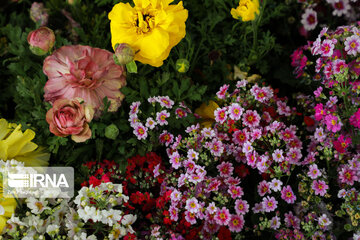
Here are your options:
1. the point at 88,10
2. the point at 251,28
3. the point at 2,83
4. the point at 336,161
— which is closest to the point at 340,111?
the point at 336,161

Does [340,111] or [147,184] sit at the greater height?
[340,111]

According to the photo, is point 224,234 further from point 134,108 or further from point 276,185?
point 134,108

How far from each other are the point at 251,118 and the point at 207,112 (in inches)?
7.0

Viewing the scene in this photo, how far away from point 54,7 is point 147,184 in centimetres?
67

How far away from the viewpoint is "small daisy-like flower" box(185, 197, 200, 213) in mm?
979

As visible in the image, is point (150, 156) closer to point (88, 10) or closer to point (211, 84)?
point (211, 84)

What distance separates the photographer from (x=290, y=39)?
4.77ft

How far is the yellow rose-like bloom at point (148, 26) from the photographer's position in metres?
0.95

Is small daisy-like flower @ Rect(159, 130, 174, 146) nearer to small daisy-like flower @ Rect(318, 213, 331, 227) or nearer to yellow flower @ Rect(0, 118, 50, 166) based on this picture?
yellow flower @ Rect(0, 118, 50, 166)

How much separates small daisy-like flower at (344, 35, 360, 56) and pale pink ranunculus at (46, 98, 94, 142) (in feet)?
2.17

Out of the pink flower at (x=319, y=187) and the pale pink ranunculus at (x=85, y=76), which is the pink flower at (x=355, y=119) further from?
the pale pink ranunculus at (x=85, y=76)

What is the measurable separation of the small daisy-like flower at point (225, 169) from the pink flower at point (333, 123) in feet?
0.89

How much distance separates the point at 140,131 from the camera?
1062 millimetres

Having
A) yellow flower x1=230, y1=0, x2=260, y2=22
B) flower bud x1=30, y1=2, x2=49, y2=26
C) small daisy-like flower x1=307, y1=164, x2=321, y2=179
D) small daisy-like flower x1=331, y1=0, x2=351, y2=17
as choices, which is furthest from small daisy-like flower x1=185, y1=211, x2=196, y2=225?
small daisy-like flower x1=331, y1=0, x2=351, y2=17
